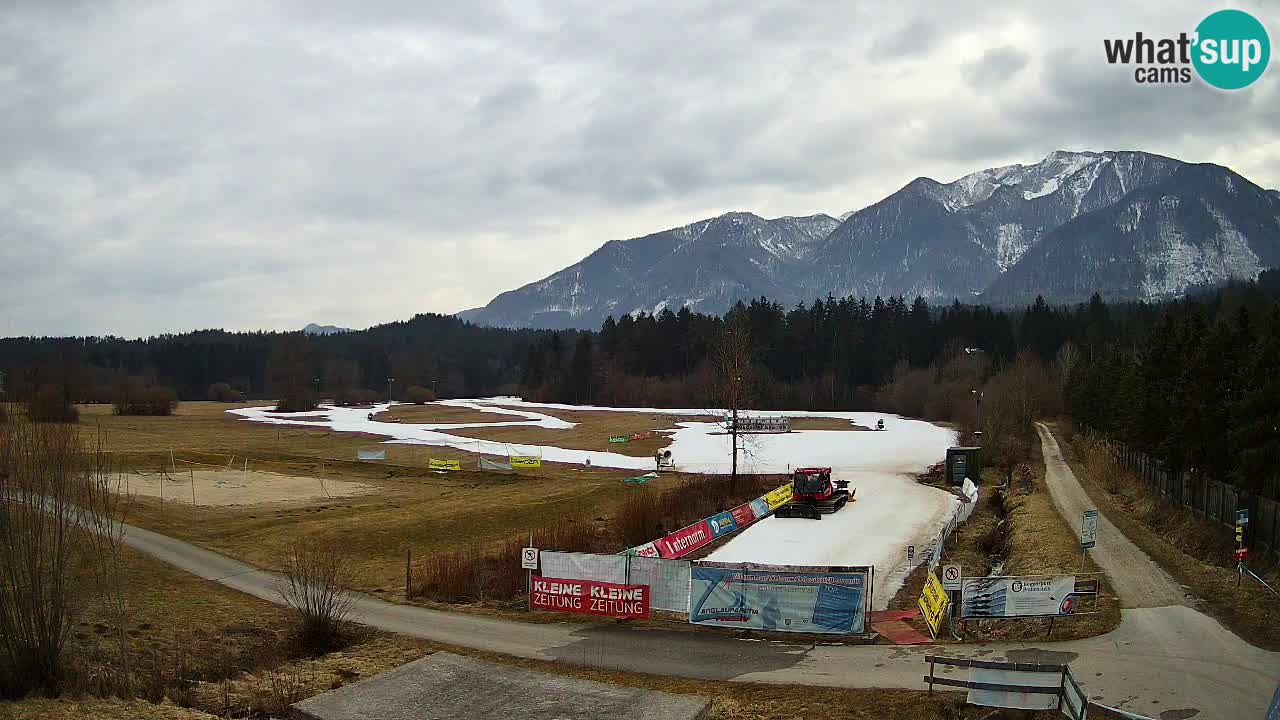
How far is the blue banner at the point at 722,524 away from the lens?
3741 cm

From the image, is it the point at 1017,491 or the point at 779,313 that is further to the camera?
the point at 779,313

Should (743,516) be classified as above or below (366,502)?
above

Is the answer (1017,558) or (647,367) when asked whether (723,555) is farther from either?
(647,367)

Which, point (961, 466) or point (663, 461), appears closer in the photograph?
point (961, 466)

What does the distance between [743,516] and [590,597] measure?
18961mm

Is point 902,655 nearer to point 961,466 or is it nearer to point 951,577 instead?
point 951,577

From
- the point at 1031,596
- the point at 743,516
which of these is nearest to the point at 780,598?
the point at 1031,596

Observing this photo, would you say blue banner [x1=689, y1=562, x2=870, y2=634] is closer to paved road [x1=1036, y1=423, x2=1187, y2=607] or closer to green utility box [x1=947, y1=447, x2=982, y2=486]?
paved road [x1=1036, y1=423, x2=1187, y2=607]

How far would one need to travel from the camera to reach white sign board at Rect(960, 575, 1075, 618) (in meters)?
20.7

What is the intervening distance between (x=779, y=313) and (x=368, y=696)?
152m

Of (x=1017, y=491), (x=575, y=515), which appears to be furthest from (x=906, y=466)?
(x=575, y=515)

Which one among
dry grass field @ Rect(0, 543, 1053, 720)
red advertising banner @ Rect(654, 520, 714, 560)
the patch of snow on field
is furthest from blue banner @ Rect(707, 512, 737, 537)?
dry grass field @ Rect(0, 543, 1053, 720)

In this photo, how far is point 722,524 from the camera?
38.5 metres

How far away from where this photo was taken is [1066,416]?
116000 millimetres
